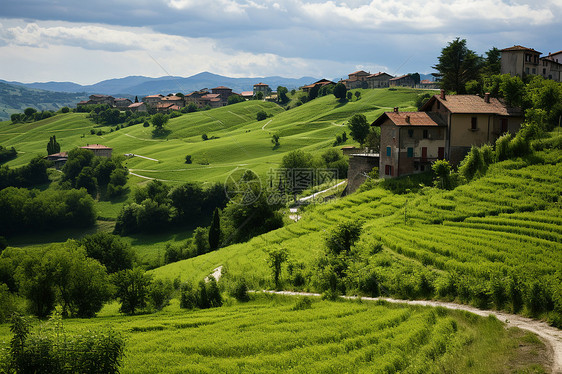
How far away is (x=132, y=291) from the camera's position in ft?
117

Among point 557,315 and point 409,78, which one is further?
point 409,78

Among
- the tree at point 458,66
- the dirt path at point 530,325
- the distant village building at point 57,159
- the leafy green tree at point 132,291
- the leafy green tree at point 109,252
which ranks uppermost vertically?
the tree at point 458,66

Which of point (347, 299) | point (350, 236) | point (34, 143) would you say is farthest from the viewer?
point (34, 143)

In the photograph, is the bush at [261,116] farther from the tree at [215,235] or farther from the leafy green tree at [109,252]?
the leafy green tree at [109,252]

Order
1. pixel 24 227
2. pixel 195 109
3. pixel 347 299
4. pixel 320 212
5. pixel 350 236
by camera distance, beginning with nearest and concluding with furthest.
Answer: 1. pixel 347 299
2. pixel 350 236
3. pixel 320 212
4. pixel 24 227
5. pixel 195 109

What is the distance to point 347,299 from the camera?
2644cm

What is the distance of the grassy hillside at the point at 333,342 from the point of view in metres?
17.4

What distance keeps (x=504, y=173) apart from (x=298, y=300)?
2101cm

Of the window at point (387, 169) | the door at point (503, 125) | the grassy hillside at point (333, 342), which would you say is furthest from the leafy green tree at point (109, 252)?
the door at point (503, 125)

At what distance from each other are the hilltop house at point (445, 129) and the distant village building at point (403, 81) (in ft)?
386

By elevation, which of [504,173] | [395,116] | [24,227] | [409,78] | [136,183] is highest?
[409,78]

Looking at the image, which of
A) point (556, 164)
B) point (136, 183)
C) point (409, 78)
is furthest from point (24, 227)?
point (409, 78)

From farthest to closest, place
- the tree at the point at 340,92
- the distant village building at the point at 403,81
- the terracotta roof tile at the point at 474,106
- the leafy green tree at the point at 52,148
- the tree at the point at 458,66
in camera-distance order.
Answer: the distant village building at the point at 403,81, the tree at the point at 340,92, the leafy green tree at the point at 52,148, the tree at the point at 458,66, the terracotta roof tile at the point at 474,106

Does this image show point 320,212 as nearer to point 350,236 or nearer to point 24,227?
point 350,236
